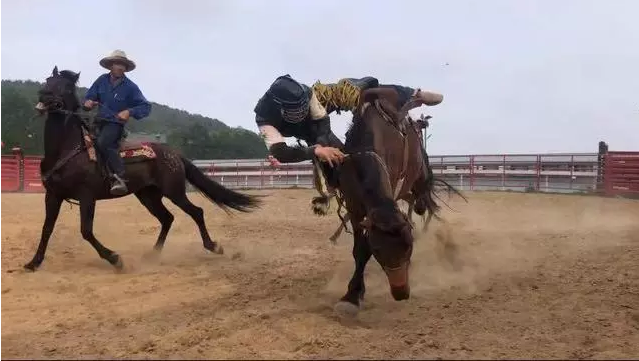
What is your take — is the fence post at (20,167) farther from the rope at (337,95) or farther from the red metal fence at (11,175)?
the rope at (337,95)

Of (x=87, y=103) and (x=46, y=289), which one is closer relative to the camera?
(x=46, y=289)

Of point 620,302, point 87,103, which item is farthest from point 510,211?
point 87,103

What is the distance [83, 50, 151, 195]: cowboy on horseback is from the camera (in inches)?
261

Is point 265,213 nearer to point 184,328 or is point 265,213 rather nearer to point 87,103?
point 87,103

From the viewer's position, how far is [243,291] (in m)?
5.09

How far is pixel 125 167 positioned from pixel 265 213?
5638 mm

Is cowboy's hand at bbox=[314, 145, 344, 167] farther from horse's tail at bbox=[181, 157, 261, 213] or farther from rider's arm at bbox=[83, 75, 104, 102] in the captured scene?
horse's tail at bbox=[181, 157, 261, 213]

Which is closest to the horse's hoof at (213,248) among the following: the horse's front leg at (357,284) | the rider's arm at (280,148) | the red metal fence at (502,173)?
the rider's arm at (280,148)

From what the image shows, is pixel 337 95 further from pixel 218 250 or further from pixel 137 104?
pixel 218 250

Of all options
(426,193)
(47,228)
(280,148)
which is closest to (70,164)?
(47,228)

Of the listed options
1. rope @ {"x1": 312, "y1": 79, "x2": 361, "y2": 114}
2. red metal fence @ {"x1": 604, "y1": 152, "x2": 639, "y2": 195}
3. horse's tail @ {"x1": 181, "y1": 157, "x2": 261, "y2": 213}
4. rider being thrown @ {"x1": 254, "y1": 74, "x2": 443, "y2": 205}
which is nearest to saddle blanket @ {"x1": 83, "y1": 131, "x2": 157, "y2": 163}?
horse's tail @ {"x1": 181, "y1": 157, "x2": 261, "y2": 213}

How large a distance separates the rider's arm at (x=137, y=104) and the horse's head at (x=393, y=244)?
4015mm

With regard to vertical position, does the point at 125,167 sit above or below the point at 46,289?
above

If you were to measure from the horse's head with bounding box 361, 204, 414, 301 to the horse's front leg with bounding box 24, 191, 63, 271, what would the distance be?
3906 mm
